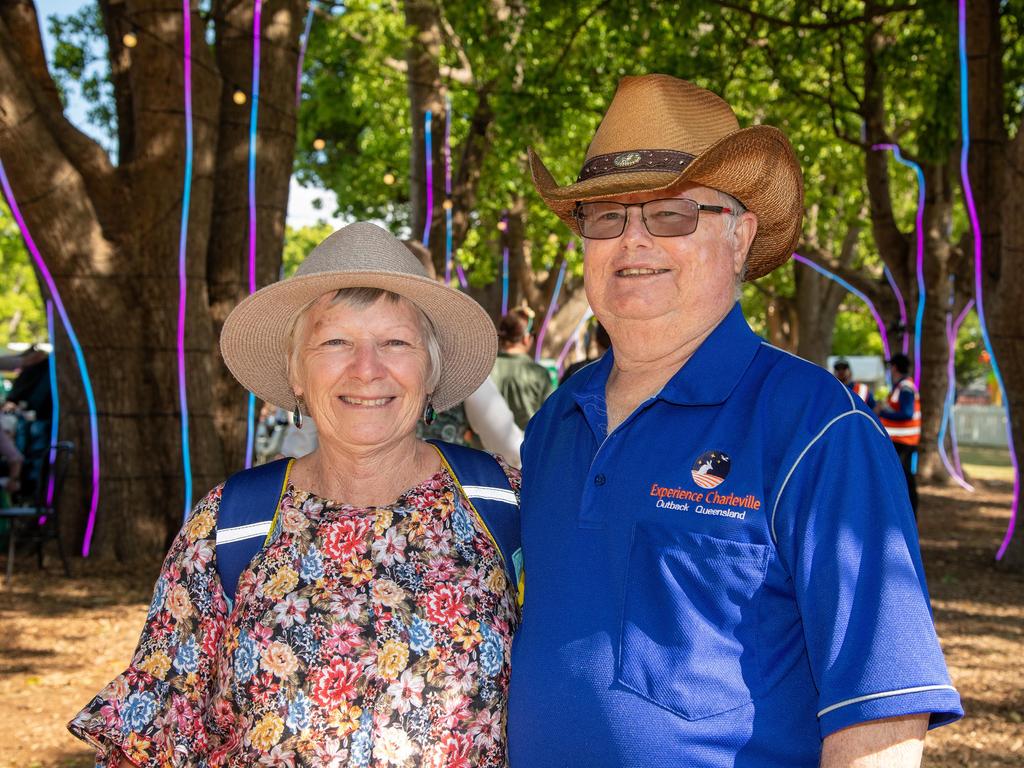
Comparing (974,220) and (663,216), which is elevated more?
(974,220)

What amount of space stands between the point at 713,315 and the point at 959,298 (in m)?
17.3

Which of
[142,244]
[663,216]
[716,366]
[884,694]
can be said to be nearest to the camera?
[884,694]

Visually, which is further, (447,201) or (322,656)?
(447,201)

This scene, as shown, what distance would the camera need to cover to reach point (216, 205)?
29.3ft

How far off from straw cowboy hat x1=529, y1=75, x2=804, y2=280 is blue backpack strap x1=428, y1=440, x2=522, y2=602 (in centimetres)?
64

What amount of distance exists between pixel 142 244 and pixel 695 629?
717 cm

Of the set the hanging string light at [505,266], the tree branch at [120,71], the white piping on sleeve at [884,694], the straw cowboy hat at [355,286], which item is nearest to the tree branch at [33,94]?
the tree branch at [120,71]

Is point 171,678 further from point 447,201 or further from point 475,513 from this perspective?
point 447,201

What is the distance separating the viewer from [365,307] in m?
2.59

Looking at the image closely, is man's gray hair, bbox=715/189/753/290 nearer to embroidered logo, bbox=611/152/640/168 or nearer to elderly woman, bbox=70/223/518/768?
embroidered logo, bbox=611/152/640/168

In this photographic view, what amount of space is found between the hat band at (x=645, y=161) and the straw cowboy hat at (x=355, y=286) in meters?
0.50

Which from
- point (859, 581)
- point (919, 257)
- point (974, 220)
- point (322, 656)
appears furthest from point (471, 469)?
point (919, 257)

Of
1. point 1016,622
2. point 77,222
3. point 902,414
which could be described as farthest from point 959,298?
Answer: point 77,222

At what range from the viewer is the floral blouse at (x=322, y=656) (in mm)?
2234
